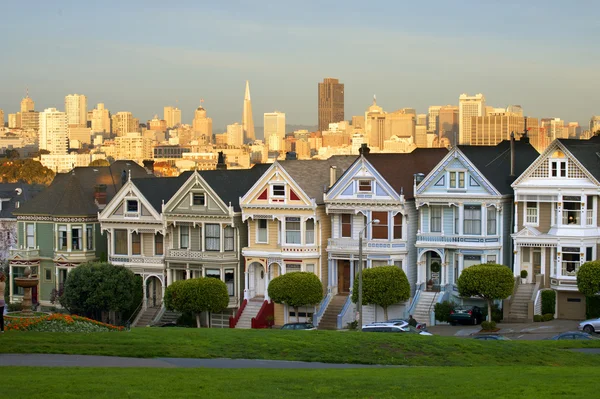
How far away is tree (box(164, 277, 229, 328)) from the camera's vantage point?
189 ft

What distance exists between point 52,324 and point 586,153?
26528mm

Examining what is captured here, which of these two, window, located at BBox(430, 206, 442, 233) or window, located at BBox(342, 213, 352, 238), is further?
window, located at BBox(342, 213, 352, 238)

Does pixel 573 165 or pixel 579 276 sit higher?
pixel 573 165

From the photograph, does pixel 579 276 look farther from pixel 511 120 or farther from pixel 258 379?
pixel 511 120

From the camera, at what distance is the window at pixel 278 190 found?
59031 mm

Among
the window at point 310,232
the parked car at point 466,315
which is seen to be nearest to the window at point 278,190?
the window at point 310,232

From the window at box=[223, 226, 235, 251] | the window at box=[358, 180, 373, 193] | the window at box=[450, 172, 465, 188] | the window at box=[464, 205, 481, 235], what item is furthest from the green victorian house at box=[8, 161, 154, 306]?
the window at box=[464, 205, 481, 235]

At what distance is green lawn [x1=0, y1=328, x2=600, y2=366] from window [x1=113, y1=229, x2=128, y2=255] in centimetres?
2517

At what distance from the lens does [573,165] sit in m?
53.1

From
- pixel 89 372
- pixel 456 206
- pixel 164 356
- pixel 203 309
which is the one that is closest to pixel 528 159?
pixel 456 206

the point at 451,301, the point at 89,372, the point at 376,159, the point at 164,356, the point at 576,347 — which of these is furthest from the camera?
the point at 376,159

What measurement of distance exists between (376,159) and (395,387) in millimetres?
31822

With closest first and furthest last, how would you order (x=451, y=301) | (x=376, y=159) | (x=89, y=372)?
1. (x=89, y=372)
2. (x=451, y=301)
3. (x=376, y=159)

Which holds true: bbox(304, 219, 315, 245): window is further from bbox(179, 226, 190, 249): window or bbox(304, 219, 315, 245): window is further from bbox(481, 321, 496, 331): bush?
bbox(481, 321, 496, 331): bush
